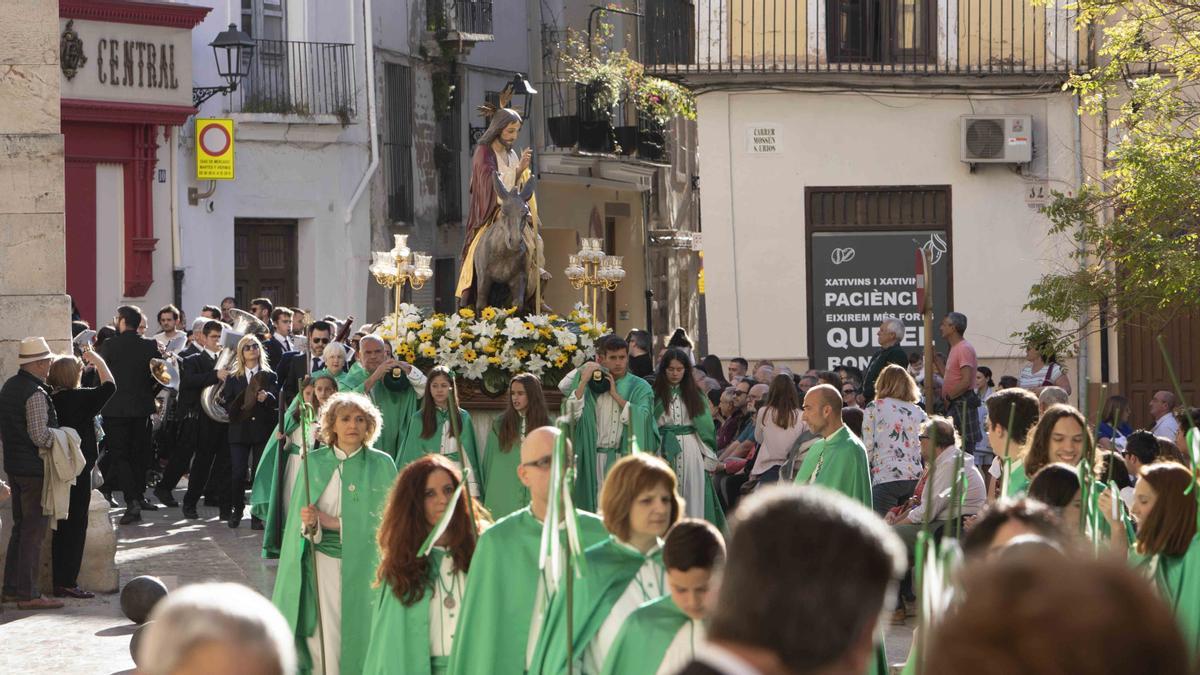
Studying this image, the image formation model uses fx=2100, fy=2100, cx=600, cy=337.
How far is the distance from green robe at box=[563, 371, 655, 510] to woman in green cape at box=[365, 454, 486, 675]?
625 centimetres

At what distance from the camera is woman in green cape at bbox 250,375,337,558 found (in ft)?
40.0

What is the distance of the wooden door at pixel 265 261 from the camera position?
87.4 feet

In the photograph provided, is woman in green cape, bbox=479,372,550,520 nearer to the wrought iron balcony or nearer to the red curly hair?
the red curly hair

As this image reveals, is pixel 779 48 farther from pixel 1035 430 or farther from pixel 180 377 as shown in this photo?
pixel 1035 430

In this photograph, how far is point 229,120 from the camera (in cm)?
2548

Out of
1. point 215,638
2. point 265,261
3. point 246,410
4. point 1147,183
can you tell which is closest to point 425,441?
point 246,410

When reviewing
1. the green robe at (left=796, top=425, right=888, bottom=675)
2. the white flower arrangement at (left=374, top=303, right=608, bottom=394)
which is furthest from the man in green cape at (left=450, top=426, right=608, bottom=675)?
the white flower arrangement at (left=374, top=303, right=608, bottom=394)

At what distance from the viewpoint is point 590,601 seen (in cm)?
617

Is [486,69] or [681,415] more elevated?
[486,69]

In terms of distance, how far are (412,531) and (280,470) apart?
4.79 metres

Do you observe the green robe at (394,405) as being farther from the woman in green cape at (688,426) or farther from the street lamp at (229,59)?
the street lamp at (229,59)

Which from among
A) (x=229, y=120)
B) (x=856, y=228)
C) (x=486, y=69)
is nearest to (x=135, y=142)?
(x=229, y=120)

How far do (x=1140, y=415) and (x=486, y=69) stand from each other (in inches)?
497

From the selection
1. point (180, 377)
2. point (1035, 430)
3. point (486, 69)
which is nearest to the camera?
point (1035, 430)
